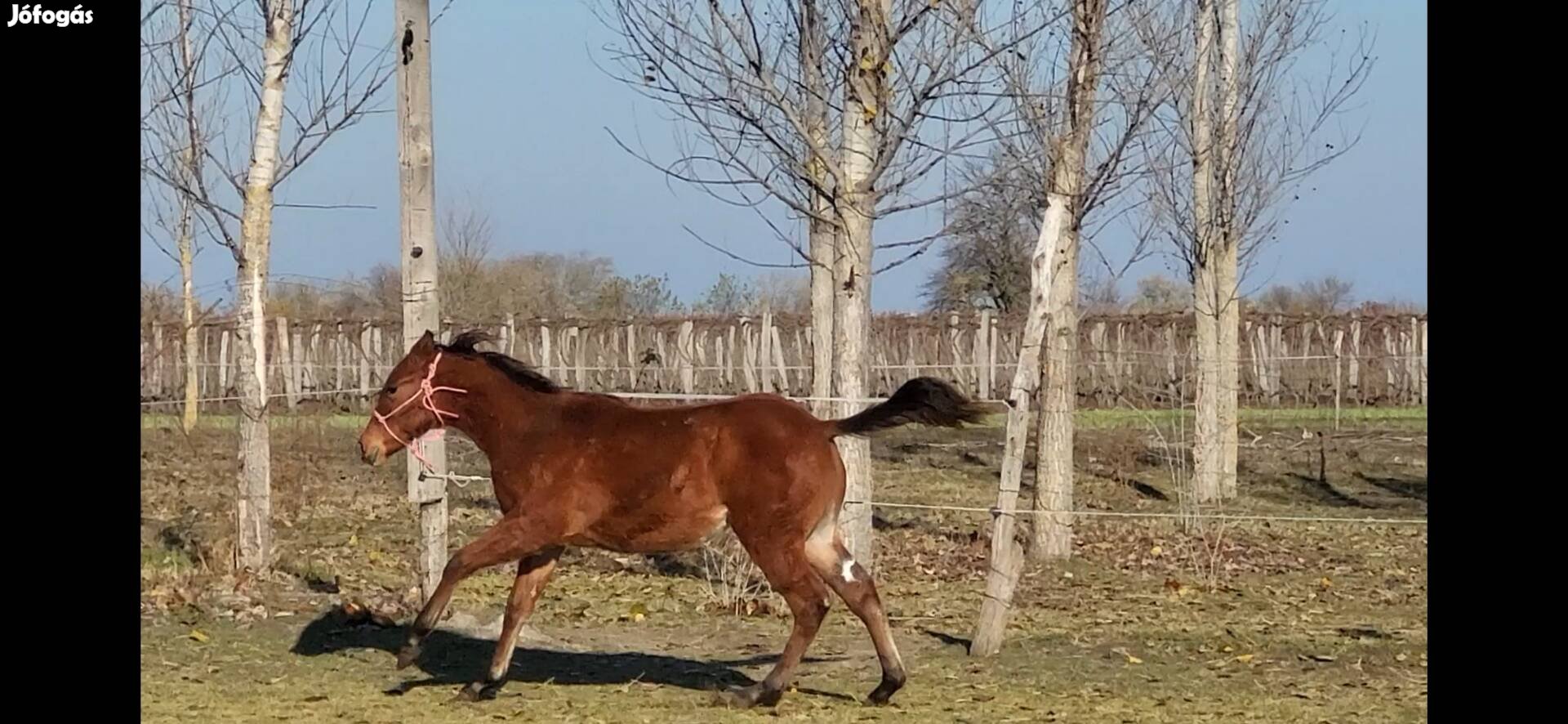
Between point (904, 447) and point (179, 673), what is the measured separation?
18.9m

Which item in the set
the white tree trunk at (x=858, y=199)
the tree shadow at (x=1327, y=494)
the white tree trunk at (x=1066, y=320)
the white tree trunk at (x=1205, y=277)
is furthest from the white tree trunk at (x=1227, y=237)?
the white tree trunk at (x=858, y=199)

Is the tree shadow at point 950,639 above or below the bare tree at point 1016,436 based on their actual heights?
below

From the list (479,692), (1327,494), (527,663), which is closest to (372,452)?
(479,692)

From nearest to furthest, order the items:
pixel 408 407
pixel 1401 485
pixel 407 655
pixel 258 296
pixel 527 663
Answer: pixel 407 655, pixel 408 407, pixel 527 663, pixel 258 296, pixel 1401 485

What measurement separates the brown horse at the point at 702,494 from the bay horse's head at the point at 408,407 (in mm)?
→ 507

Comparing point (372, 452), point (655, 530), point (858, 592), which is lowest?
point (858, 592)

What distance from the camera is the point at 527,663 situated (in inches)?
392

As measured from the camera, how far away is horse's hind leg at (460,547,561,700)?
867 cm

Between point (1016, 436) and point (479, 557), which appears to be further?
point (1016, 436)

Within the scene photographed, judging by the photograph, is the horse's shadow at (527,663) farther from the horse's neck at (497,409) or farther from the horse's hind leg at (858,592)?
the horse's neck at (497,409)

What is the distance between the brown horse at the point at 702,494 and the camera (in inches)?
333

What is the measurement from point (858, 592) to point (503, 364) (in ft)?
7.23

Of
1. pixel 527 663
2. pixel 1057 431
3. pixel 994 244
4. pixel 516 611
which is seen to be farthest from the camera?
pixel 994 244

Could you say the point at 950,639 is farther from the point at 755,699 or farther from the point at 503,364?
the point at 503,364
